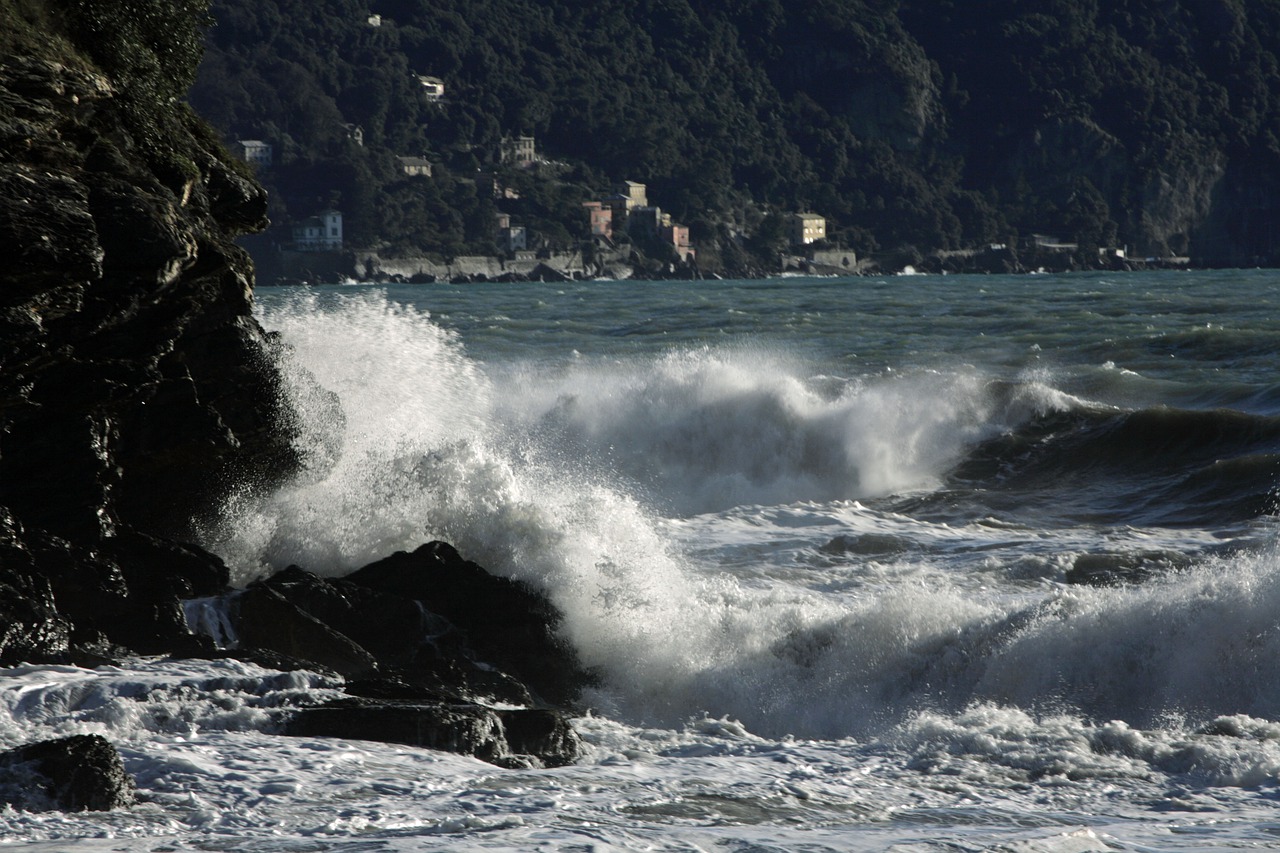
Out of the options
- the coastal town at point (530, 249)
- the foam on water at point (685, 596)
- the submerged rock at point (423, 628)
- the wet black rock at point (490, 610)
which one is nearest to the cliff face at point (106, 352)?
the submerged rock at point (423, 628)

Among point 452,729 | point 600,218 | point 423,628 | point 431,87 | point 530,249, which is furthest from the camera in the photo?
point 431,87

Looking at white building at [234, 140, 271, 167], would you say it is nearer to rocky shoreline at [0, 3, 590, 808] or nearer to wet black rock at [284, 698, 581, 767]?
rocky shoreline at [0, 3, 590, 808]

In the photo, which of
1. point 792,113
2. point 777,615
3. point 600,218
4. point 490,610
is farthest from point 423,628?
point 792,113

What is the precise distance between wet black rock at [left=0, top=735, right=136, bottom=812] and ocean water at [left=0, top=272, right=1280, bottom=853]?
10 cm

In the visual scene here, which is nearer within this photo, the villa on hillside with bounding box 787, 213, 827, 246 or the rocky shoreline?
the rocky shoreline

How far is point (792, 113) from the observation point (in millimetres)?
141125

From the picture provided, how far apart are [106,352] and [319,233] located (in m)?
100

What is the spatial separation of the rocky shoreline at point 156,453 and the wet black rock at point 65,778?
3.89 ft

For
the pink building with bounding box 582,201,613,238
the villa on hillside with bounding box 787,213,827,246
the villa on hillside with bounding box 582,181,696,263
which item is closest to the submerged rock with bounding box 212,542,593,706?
the villa on hillside with bounding box 582,181,696,263

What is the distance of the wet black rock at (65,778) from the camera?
5605 millimetres

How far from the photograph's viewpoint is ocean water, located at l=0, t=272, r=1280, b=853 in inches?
239

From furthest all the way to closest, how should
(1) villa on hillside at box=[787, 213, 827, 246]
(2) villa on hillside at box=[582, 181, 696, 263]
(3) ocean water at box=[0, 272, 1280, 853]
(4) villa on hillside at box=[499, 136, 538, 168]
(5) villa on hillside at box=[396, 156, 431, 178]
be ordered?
1. (4) villa on hillside at box=[499, 136, 538, 168]
2. (1) villa on hillside at box=[787, 213, 827, 246]
3. (5) villa on hillside at box=[396, 156, 431, 178]
4. (2) villa on hillside at box=[582, 181, 696, 263]
5. (3) ocean water at box=[0, 272, 1280, 853]

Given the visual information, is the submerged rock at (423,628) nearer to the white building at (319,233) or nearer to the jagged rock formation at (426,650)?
the jagged rock formation at (426,650)

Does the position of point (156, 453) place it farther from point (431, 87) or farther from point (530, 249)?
point (431, 87)
